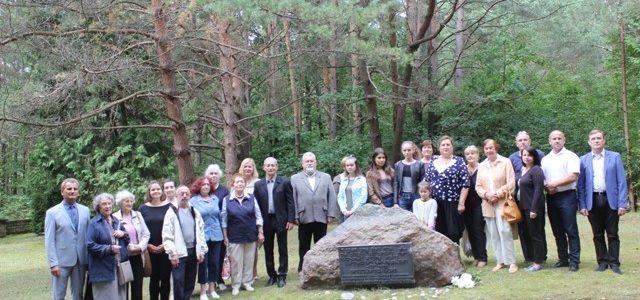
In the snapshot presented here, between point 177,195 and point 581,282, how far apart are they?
437 cm

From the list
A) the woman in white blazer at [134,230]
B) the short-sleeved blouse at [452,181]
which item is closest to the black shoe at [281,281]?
the woman in white blazer at [134,230]

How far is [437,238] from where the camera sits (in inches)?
279

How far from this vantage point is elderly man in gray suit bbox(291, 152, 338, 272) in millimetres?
7898

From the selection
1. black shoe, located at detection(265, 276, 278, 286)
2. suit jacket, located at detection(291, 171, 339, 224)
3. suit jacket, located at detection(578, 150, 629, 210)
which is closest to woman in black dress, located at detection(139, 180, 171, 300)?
black shoe, located at detection(265, 276, 278, 286)

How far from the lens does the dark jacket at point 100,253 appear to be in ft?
19.6

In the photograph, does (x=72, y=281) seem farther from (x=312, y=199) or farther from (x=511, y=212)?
(x=511, y=212)

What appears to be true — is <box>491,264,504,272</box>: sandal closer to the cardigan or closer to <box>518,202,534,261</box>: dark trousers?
<box>518,202,534,261</box>: dark trousers

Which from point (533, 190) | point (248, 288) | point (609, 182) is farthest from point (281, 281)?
point (609, 182)

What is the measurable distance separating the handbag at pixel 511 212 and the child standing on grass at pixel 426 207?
893 millimetres

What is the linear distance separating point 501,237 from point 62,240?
4841 mm

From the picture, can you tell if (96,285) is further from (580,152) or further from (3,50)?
(580,152)

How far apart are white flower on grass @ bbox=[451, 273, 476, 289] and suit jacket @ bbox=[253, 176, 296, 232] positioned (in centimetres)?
213

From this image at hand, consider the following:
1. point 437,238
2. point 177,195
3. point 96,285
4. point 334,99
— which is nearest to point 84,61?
point 177,195

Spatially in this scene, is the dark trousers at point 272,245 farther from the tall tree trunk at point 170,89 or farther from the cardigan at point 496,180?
the tall tree trunk at point 170,89
